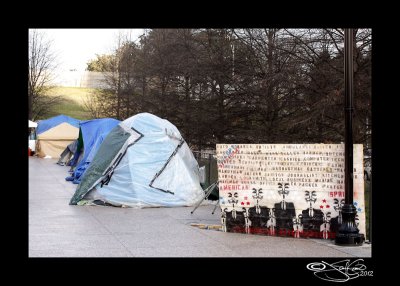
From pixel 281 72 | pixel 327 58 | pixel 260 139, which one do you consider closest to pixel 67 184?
pixel 260 139

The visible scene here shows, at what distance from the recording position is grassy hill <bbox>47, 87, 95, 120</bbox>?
73.1m

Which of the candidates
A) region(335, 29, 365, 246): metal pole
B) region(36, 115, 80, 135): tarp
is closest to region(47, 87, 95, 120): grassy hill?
region(36, 115, 80, 135): tarp

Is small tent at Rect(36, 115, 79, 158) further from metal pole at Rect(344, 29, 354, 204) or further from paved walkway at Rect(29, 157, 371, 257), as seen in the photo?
metal pole at Rect(344, 29, 354, 204)

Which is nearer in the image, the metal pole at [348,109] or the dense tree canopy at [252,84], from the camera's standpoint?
the metal pole at [348,109]

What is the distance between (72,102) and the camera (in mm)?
78875

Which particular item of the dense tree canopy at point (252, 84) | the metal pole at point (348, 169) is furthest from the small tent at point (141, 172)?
the metal pole at point (348, 169)

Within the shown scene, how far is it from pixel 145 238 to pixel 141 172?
4.39 m

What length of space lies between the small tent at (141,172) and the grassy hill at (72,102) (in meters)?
56.6

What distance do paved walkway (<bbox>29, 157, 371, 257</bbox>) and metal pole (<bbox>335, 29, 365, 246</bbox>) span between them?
0.17 metres

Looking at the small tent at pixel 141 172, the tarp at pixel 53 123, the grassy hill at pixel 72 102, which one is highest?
the grassy hill at pixel 72 102

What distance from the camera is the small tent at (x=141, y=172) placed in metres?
13.3

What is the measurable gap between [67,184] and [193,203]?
720cm

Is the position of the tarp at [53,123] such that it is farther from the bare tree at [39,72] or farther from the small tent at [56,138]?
the bare tree at [39,72]
